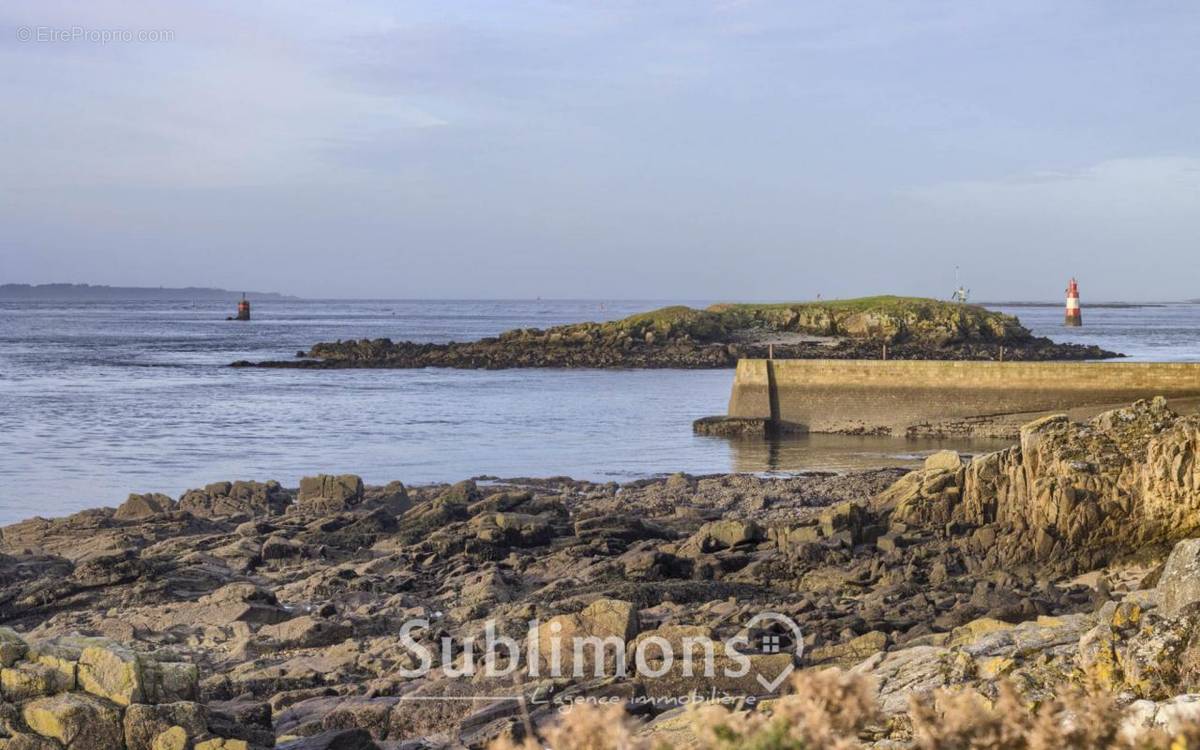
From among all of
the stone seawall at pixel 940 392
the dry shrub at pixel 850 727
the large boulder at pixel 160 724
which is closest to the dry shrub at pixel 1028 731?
the dry shrub at pixel 850 727

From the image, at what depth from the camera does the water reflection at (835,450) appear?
21.0 meters

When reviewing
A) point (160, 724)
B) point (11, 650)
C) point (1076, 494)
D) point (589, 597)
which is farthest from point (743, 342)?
point (160, 724)

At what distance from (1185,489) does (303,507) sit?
9772mm

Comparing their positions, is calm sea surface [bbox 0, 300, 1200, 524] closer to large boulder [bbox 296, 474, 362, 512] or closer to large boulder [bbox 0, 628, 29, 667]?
large boulder [bbox 296, 474, 362, 512]

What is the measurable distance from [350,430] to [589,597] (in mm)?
18542

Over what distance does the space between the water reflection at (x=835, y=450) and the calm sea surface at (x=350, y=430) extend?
0.05m

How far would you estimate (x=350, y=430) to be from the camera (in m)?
27.7

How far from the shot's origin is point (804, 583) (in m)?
10.6

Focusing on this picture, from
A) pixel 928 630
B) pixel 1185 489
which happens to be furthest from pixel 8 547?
pixel 1185 489

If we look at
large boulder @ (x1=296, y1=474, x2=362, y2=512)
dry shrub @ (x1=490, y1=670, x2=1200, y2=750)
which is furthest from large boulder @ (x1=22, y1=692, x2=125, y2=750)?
large boulder @ (x1=296, y1=474, x2=362, y2=512)

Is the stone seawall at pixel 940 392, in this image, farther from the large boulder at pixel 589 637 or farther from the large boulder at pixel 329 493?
the large boulder at pixel 589 637

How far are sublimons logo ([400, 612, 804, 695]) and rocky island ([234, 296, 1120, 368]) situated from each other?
137 ft

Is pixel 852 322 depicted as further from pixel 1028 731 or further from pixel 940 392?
pixel 1028 731

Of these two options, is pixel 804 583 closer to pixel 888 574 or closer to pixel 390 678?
pixel 888 574
